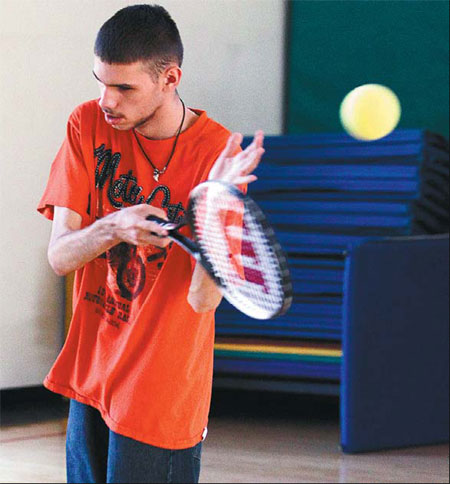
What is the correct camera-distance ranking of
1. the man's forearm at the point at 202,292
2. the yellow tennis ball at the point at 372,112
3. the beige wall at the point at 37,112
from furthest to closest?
the beige wall at the point at 37,112, the yellow tennis ball at the point at 372,112, the man's forearm at the point at 202,292

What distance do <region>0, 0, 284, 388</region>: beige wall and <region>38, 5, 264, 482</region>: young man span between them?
1.75 meters

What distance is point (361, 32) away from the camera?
390 centimetres

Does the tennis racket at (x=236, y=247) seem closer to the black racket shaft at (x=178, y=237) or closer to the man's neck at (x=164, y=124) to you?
the black racket shaft at (x=178, y=237)

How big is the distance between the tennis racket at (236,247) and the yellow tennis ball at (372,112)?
6.07 ft

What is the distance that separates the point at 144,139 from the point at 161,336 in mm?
308

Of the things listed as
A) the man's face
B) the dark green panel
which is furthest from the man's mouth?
the dark green panel

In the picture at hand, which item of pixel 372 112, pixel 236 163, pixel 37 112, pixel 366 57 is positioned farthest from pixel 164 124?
pixel 366 57

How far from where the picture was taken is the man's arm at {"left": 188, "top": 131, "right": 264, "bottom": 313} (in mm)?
1323

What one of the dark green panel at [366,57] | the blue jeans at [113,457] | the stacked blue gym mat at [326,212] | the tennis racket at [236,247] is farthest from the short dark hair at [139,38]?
the dark green panel at [366,57]

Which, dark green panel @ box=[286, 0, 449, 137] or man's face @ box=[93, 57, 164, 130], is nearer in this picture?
man's face @ box=[93, 57, 164, 130]

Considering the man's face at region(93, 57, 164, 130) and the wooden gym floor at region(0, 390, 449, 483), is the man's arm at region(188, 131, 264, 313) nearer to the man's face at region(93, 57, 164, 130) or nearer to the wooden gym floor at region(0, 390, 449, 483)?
Result: the man's face at region(93, 57, 164, 130)

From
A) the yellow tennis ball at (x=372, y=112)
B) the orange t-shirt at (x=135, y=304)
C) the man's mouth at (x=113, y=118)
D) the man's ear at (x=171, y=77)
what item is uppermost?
the yellow tennis ball at (x=372, y=112)

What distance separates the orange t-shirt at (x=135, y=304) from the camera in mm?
1379

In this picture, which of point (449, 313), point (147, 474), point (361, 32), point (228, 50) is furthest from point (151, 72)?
point (361, 32)
